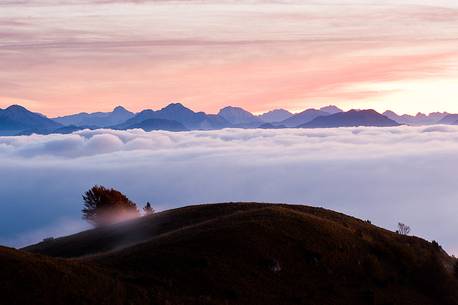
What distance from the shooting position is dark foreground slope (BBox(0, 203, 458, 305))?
134 feet

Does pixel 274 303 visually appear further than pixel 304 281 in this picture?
No

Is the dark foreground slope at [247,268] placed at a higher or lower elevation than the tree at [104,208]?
lower

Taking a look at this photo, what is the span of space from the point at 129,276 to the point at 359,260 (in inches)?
1048

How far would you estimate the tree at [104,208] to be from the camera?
115438mm

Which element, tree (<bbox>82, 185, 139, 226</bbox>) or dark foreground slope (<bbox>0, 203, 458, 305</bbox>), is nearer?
dark foreground slope (<bbox>0, 203, 458, 305</bbox>)

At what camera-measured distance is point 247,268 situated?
51.8 m

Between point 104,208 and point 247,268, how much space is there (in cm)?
7093

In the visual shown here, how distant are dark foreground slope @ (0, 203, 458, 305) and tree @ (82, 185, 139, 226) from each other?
39970 millimetres

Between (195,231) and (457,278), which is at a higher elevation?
(195,231)

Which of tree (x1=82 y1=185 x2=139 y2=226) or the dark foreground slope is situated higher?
tree (x1=82 y1=185 x2=139 y2=226)

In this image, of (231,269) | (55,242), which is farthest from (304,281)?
(55,242)

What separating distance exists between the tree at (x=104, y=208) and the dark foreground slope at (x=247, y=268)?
131 feet

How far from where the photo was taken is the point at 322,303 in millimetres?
48781

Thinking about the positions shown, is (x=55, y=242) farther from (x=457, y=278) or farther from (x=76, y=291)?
(x=457, y=278)
